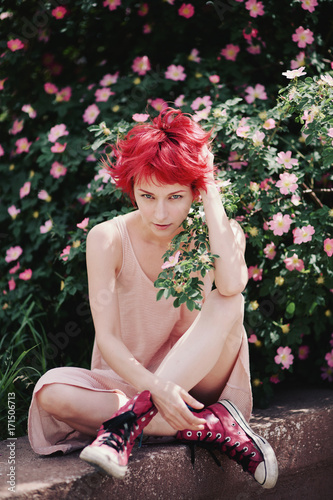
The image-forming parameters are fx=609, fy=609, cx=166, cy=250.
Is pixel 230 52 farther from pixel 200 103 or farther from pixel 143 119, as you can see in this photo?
pixel 143 119

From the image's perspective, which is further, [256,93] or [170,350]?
[256,93]

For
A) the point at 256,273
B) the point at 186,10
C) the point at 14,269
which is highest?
the point at 186,10

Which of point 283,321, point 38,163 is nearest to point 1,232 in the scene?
point 38,163

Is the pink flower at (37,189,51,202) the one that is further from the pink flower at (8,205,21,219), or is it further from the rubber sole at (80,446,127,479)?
the rubber sole at (80,446,127,479)

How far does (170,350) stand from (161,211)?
0.43 meters

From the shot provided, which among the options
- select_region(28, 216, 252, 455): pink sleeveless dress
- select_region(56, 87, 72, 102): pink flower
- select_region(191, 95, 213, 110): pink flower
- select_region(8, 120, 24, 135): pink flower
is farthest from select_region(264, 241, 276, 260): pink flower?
select_region(8, 120, 24, 135): pink flower

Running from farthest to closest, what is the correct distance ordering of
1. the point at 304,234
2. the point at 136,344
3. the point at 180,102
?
the point at 180,102 → the point at 304,234 → the point at 136,344

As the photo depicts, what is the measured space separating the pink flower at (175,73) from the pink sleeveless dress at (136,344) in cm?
104

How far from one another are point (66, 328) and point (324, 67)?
1673 mm

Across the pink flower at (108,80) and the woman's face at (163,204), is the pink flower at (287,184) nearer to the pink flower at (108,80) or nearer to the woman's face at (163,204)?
the woman's face at (163,204)

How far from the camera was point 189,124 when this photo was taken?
1.91 meters

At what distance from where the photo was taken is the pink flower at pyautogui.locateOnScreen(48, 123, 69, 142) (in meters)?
2.74

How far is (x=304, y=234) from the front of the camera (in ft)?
7.30

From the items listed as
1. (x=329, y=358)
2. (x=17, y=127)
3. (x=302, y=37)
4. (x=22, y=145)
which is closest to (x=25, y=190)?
(x=22, y=145)
